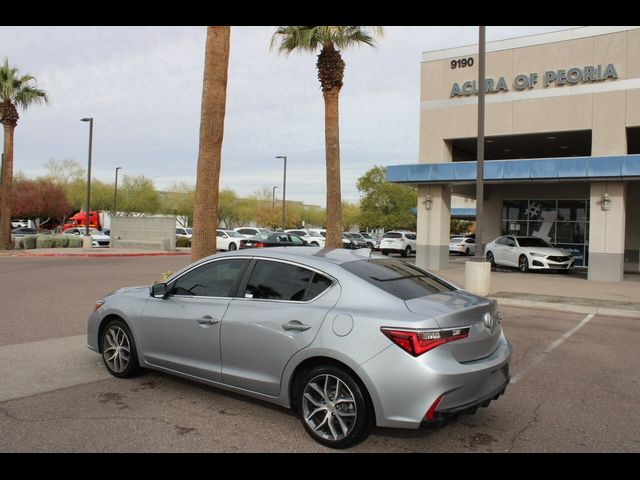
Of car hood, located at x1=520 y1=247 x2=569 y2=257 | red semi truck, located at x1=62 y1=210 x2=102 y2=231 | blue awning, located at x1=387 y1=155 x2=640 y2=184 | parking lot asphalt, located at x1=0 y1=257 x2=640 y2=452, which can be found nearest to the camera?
parking lot asphalt, located at x1=0 y1=257 x2=640 y2=452

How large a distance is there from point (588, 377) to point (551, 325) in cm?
374

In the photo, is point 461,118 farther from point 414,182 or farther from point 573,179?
point 573,179

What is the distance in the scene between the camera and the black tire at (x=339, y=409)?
157 inches

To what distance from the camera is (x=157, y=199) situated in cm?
7144

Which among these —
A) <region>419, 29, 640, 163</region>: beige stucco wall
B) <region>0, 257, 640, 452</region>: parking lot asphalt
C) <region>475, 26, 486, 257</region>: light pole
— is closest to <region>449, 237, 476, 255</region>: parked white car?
<region>419, 29, 640, 163</region>: beige stucco wall

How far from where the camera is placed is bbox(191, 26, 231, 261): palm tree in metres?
9.88

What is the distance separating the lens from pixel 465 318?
418 cm

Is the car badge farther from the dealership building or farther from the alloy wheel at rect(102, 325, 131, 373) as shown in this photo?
the dealership building

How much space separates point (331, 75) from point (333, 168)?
9.83 ft

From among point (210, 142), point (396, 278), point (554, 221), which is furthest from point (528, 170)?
point (396, 278)

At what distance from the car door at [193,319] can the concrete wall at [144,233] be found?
2950 centimetres

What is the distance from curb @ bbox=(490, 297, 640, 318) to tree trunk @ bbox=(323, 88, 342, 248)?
18.9 ft

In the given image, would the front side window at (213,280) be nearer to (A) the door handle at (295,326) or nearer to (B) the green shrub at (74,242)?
(A) the door handle at (295,326)

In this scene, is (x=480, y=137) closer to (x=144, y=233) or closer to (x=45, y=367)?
(x=45, y=367)
